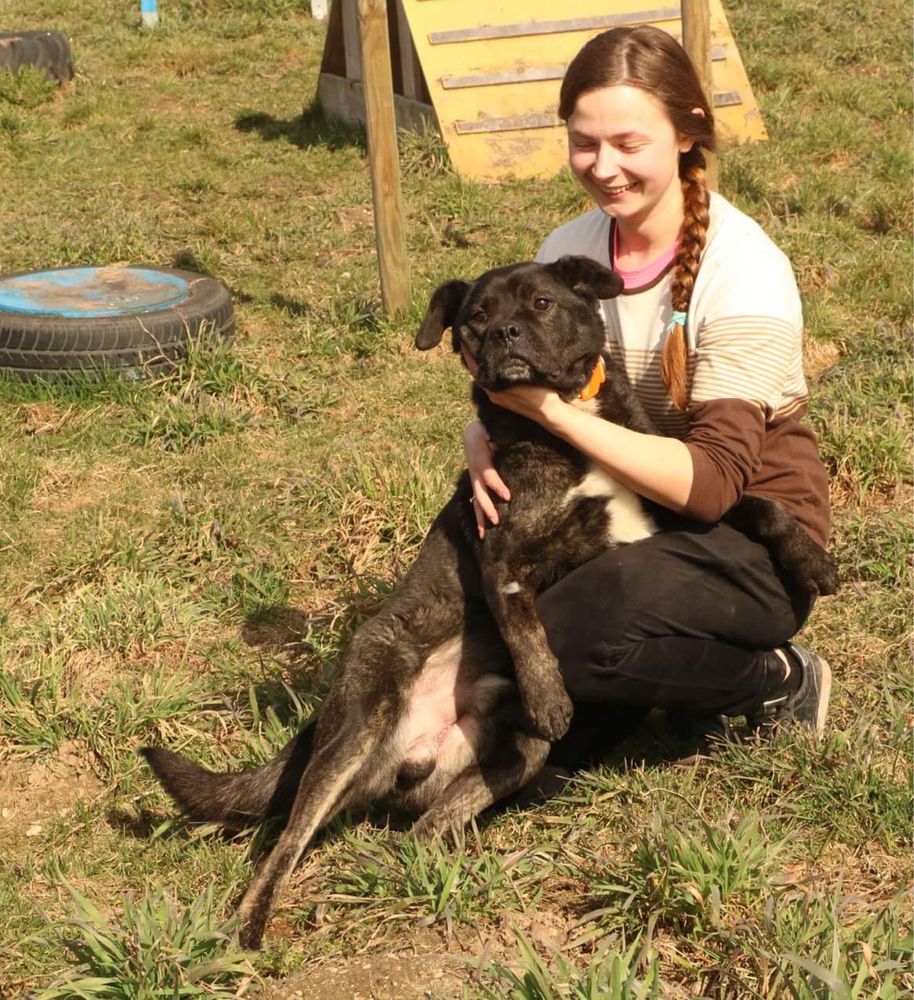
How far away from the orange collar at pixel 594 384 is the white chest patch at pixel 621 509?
0.21 meters

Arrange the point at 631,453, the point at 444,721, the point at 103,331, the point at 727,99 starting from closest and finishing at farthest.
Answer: the point at 631,453, the point at 444,721, the point at 103,331, the point at 727,99

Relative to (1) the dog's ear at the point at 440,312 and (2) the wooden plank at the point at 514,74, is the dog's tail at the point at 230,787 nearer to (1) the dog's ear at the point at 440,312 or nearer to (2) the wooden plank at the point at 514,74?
(1) the dog's ear at the point at 440,312

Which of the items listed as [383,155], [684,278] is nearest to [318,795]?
[684,278]

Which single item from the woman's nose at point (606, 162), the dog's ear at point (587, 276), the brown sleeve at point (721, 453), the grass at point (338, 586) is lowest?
the grass at point (338, 586)

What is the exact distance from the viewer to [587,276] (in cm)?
357

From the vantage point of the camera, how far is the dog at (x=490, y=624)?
3426 millimetres

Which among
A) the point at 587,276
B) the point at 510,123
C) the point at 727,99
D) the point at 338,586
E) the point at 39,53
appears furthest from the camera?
the point at 39,53

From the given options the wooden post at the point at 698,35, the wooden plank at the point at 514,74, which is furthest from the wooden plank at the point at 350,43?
the wooden post at the point at 698,35

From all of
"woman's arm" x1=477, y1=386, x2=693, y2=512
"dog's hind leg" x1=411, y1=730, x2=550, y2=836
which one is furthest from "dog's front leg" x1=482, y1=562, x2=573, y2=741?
"woman's arm" x1=477, y1=386, x2=693, y2=512

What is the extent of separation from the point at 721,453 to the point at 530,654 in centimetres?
72

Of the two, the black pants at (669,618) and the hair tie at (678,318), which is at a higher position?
the hair tie at (678,318)

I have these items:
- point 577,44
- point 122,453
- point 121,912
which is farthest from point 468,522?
point 577,44

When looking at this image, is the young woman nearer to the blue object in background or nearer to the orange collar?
the orange collar

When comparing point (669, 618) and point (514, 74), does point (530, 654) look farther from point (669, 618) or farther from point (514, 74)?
point (514, 74)
